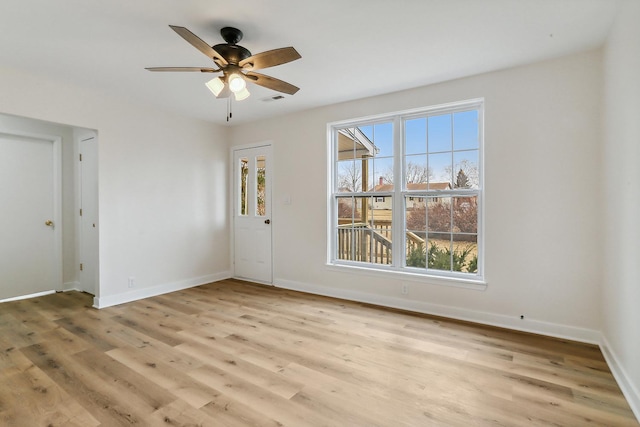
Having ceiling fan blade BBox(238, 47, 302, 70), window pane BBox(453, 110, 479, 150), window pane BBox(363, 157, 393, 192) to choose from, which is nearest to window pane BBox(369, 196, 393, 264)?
window pane BBox(363, 157, 393, 192)

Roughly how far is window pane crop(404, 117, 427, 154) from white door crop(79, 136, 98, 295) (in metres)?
4.01

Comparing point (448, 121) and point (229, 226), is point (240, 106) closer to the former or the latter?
point (229, 226)

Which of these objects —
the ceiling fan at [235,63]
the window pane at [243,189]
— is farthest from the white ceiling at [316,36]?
the window pane at [243,189]

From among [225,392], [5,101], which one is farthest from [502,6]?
[5,101]

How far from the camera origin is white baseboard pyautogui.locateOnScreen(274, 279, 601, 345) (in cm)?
280

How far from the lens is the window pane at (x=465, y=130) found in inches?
132

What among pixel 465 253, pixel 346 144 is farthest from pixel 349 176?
pixel 465 253

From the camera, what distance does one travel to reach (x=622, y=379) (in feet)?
6.84

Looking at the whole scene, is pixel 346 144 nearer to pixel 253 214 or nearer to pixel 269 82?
pixel 269 82

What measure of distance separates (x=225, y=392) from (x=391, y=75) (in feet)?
10.2

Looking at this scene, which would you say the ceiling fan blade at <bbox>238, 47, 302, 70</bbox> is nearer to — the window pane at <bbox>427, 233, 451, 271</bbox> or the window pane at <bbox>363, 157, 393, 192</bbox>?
the window pane at <bbox>363, 157, 393, 192</bbox>

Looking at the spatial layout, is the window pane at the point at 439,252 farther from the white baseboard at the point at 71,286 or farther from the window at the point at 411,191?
the white baseboard at the point at 71,286

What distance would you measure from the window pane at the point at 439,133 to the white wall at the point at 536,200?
22cm

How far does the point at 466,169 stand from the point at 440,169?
27 centimetres
